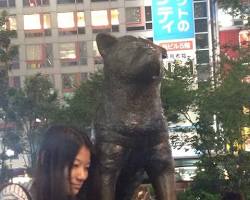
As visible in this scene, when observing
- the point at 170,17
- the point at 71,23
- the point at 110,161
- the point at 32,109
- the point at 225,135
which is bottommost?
the point at 32,109

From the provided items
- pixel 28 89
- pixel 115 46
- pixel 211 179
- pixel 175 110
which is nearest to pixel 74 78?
pixel 28 89

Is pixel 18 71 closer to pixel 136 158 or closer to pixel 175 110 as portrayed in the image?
pixel 175 110

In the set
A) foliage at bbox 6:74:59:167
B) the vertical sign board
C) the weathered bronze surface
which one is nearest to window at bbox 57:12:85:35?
the vertical sign board

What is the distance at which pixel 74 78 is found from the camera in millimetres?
45500

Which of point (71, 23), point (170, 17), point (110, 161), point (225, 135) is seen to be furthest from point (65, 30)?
point (110, 161)

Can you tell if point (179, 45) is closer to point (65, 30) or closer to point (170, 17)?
point (170, 17)

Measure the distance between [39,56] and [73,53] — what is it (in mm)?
2671

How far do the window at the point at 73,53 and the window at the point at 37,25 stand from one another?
1.80 m

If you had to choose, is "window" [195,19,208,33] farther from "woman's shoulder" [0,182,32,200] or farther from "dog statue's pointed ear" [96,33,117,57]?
"woman's shoulder" [0,182,32,200]

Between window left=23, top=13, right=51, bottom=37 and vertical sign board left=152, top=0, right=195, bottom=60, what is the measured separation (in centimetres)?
1432

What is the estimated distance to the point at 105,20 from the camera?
45500 millimetres

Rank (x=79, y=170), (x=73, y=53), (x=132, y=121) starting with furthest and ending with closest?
1. (x=73, y=53)
2. (x=132, y=121)
3. (x=79, y=170)

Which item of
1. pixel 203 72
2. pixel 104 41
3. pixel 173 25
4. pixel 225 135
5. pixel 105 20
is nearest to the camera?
pixel 104 41

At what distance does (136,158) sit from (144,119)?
279 mm
